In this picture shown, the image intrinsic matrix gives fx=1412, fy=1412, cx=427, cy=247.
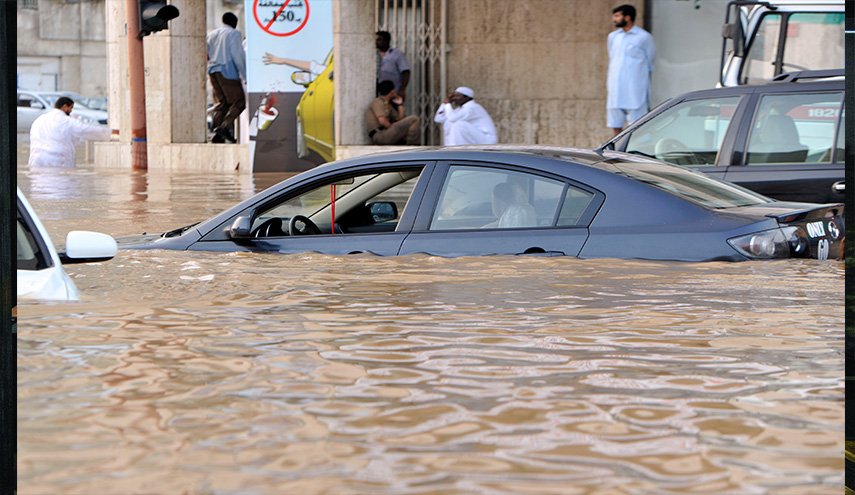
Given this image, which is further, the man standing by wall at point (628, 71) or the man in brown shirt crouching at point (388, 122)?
the man in brown shirt crouching at point (388, 122)

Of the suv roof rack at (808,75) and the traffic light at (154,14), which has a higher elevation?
the traffic light at (154,14)

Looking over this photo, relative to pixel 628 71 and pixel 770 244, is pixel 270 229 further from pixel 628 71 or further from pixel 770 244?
pixel 628 71

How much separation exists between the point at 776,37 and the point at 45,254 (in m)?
12.0

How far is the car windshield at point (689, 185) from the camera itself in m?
7.09

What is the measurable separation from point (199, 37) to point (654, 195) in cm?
1636

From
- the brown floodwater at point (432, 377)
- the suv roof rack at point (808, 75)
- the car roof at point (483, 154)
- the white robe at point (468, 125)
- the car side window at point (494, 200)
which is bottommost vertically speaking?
the brown floodwater at point (432, 377)

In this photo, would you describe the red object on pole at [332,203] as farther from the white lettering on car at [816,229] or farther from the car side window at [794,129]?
the car side window at [794,129]

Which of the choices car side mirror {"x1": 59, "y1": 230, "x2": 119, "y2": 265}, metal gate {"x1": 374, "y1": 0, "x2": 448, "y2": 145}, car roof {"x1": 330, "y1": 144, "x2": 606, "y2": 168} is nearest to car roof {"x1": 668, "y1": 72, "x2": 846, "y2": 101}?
car roof {"x1": 330, "y1": 144, "x2": 606, "y2": 168}

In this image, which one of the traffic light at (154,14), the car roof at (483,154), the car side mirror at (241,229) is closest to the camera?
the car roof at (483,154)

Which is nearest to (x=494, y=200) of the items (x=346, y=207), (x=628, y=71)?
(x=346, y=207)

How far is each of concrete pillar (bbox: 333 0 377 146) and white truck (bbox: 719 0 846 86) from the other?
18.8 ft

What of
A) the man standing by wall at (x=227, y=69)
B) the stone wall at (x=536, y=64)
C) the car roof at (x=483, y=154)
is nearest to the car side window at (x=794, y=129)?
the car roof at (x=483, y=154)

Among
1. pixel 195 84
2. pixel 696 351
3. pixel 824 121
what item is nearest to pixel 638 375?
pixel 696 351

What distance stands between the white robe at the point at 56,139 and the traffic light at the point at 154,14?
3.64 metres
